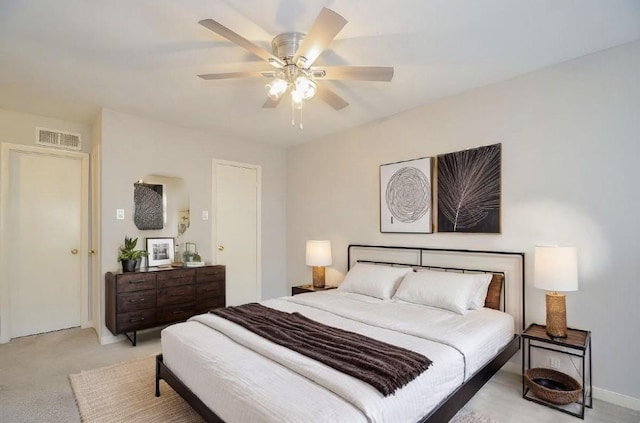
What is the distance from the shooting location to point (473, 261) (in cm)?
315

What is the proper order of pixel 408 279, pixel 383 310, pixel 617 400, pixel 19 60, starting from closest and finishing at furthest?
pixel 617 400
pixel 19 60
pixel 383 310
pixel 408 279

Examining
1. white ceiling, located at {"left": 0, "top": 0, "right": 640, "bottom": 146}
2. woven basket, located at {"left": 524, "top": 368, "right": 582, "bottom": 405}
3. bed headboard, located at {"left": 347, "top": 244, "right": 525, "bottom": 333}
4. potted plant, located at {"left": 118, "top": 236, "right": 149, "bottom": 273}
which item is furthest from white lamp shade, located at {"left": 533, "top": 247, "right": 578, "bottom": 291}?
potted plant, located at {"left": 118, "top": 236, "right": 149, "bottom": 273}

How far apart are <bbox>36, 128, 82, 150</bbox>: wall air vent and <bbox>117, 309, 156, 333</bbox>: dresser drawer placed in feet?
7.72

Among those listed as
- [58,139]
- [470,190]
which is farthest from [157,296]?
[470,190]

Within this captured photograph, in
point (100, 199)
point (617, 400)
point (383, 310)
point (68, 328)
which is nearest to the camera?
point (617, 400)

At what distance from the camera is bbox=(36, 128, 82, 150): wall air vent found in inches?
156

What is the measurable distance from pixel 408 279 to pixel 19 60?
12.3 feet

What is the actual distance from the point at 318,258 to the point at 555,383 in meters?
2.61

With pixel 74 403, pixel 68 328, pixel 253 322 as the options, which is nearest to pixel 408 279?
pixel 253 322

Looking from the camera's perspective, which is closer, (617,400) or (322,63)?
(617,400)

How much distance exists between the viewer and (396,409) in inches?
58.2

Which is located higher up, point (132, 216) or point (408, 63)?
point (408, 63)

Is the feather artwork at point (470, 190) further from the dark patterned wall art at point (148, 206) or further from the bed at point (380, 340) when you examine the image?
the dark patterned wall art at point (148, 206)

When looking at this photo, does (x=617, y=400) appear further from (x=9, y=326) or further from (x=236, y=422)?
(x=9, y=326)
